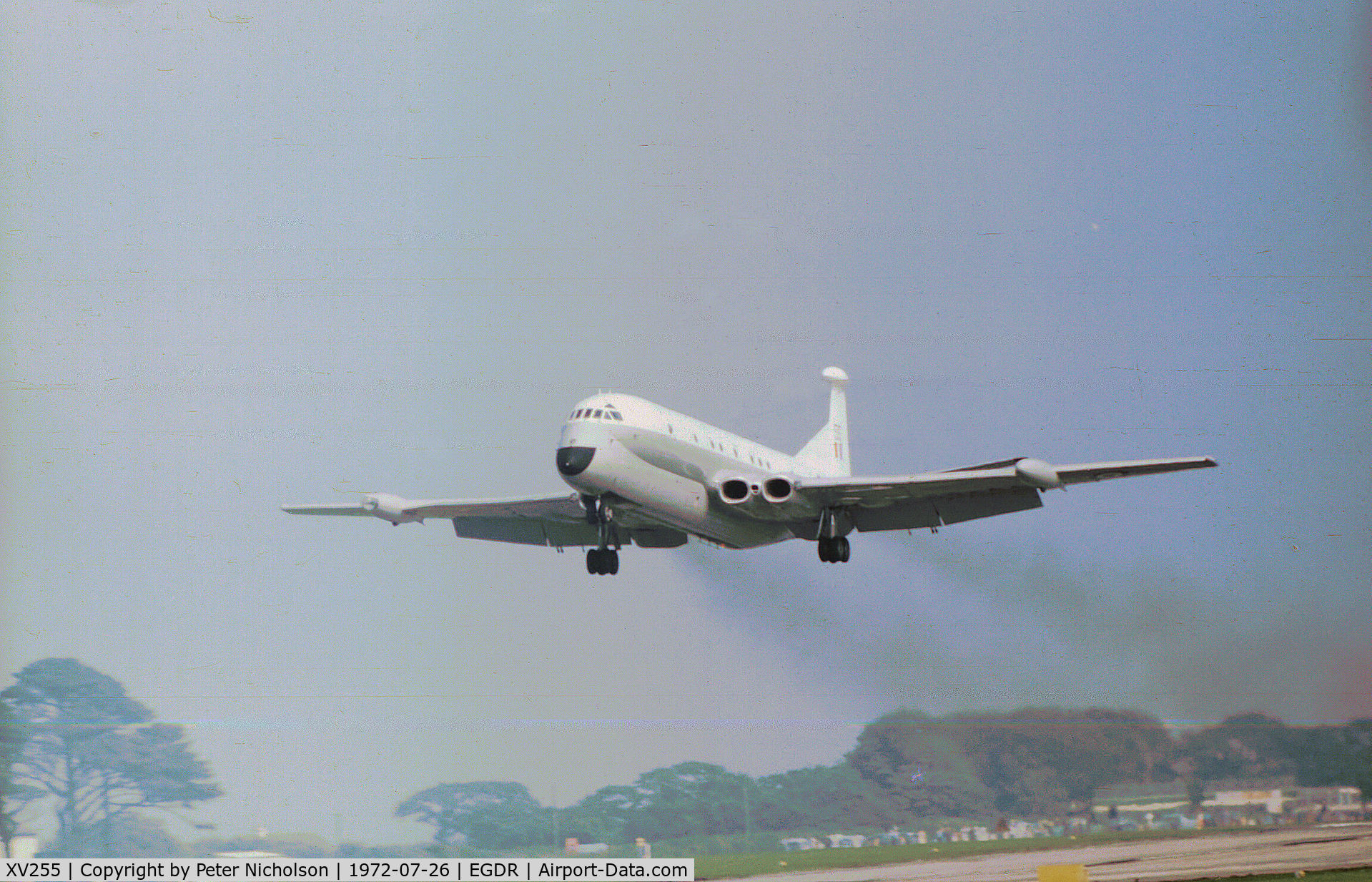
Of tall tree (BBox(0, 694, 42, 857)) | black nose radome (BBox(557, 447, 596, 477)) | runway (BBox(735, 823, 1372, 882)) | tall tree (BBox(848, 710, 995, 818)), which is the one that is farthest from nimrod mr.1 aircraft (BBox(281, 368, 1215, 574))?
tall tree (BBox(0, 694, 42, 857))

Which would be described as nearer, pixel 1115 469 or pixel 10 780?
pixel 1115 469

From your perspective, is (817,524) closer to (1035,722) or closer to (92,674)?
(1035,722)

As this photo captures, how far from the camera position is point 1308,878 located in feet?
64.5

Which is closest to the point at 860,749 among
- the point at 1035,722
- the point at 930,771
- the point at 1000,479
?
the point at 930,771

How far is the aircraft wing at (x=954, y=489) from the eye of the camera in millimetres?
20125

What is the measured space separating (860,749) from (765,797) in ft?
7.31

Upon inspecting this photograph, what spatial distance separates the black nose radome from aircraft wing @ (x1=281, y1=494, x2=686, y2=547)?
2.87m

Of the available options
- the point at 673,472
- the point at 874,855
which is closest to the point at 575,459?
the point at 673,472

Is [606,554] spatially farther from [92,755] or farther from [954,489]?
[92,755]

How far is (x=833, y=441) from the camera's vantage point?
96.9ft

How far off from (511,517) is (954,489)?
841 centimetres

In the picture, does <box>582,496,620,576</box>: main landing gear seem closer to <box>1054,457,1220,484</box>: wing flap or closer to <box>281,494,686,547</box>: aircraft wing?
<box>281,494,686,547</box>: aircraft wing
